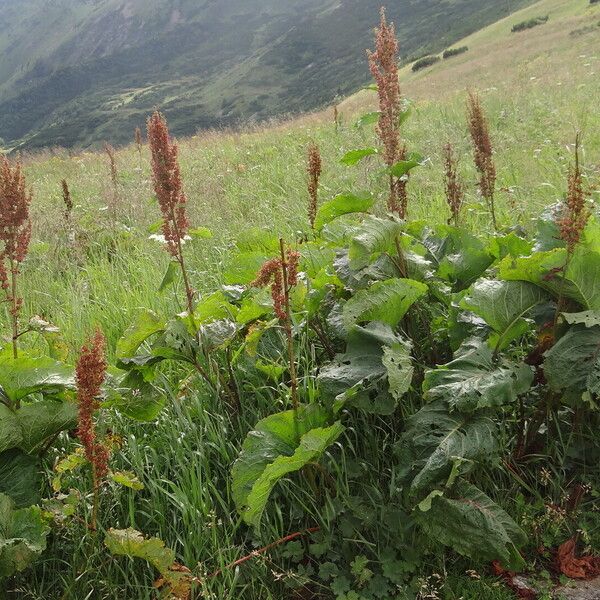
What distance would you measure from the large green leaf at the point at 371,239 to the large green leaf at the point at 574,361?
2.36 feet

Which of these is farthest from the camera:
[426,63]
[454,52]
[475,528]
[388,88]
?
[426,63]

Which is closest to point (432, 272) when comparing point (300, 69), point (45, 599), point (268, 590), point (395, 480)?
point (395, 480)

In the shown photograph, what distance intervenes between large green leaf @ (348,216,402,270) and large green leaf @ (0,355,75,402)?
116 cm

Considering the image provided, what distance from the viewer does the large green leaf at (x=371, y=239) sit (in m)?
2.24

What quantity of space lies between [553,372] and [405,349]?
19.9 inches

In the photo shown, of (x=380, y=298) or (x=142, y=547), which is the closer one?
(x=142, y=547)

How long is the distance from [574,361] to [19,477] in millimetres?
1969

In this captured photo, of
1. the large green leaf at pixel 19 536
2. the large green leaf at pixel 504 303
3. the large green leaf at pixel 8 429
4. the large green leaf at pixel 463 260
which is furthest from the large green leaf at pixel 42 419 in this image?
the large green leaf at pixel 463 260

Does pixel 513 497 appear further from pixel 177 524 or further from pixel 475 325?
pixel 177 524

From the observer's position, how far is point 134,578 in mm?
1968

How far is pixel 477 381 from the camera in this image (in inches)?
77.9

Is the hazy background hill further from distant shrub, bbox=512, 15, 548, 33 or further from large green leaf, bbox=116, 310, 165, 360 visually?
large green leaf, bbox=116, 310, 165, 360

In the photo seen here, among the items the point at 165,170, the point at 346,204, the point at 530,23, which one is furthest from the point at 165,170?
the point at 530,23

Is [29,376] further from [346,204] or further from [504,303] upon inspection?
[504,303]
